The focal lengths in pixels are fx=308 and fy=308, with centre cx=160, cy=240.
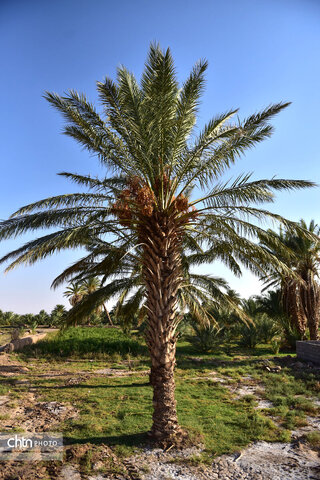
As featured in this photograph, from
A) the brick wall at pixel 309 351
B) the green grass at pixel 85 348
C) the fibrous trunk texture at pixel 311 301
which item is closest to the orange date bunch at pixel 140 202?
the brick wall at pixel 309 351

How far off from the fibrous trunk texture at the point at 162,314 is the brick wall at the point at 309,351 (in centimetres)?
1056

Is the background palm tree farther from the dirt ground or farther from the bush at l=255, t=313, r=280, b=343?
the dirt ground

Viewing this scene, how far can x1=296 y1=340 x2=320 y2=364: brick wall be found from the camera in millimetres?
14500

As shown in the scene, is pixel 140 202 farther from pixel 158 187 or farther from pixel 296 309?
pixel 296 309

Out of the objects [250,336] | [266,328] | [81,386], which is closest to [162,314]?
[81,386]

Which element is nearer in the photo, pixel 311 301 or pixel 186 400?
pixel 186 400

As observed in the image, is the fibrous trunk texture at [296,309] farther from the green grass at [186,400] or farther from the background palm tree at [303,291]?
the green grass at [186,400]

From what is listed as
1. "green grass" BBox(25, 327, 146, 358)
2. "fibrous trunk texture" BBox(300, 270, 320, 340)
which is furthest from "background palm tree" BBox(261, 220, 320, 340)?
"green grass" BBox(25, 327, 146, 358)

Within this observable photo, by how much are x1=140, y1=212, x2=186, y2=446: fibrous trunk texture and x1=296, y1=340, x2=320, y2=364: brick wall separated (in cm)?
1056

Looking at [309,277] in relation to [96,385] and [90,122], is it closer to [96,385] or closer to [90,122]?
[96,385]

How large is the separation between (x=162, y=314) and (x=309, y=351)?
11636 millimetres

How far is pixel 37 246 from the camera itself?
7.23 metres

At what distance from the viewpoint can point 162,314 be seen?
689 centimetres

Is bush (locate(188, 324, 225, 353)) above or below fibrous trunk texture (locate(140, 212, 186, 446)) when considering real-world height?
below
